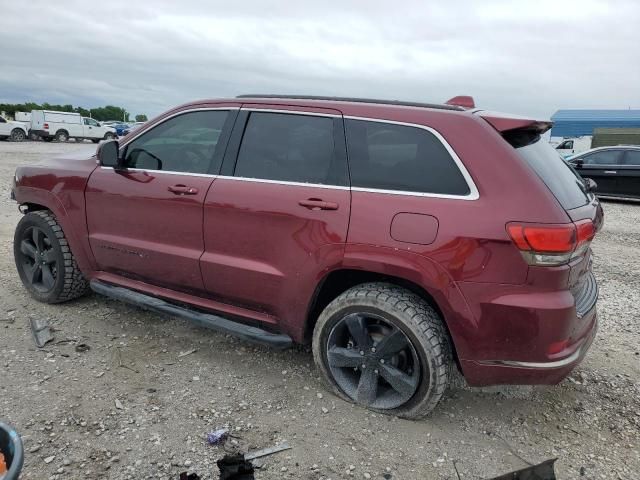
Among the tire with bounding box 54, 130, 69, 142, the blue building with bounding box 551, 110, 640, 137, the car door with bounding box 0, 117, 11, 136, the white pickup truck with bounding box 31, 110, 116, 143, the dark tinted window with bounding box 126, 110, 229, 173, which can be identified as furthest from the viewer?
the blue building with bounding box 551, 110, 640, 137

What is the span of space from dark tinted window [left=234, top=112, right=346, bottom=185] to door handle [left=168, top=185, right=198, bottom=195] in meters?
0.31

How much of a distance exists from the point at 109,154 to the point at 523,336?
3.00 meters

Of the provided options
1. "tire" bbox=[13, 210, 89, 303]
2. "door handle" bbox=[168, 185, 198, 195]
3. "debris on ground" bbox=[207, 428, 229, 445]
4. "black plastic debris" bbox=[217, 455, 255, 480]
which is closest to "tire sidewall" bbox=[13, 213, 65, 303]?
"tire" bbox=[13, 210, 89, 303]

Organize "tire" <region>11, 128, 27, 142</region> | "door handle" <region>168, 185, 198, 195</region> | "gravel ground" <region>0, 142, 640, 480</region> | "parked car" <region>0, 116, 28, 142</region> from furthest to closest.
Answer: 1. "tire" <region>11, 128, 27, 142</region>
2. "parked car" <region>0, 116, 28, 142</region>
3. "door handle" <region>168, 185, 198, 195</region>
4. "gravel ground" <region>0, 142, 640, 480</region>

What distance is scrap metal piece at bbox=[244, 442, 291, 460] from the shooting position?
2689mm

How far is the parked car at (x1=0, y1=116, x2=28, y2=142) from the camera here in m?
28.6

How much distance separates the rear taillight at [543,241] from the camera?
8.25 feet

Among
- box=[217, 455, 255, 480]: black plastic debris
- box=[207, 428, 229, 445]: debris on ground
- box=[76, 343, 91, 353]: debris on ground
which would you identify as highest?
box=[217, 455, 255, 480]: black plastic debris

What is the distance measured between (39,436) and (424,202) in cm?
236

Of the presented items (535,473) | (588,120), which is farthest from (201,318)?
(588,120)

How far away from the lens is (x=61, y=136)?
31.3 metres

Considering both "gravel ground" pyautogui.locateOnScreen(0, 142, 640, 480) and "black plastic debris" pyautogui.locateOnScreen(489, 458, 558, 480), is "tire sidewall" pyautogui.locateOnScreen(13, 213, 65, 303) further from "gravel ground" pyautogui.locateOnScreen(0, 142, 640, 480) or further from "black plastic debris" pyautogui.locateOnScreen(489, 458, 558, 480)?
"black plastic debris" pyautogui.locateOnScreen(489, 458, 558, 480)

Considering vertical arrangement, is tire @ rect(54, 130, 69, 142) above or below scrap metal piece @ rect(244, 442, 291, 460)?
above

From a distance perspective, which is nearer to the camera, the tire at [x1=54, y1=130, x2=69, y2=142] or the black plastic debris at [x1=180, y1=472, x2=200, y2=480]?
the black plastic debris at [x1=180, y1=472, x2=200, y2=480]
